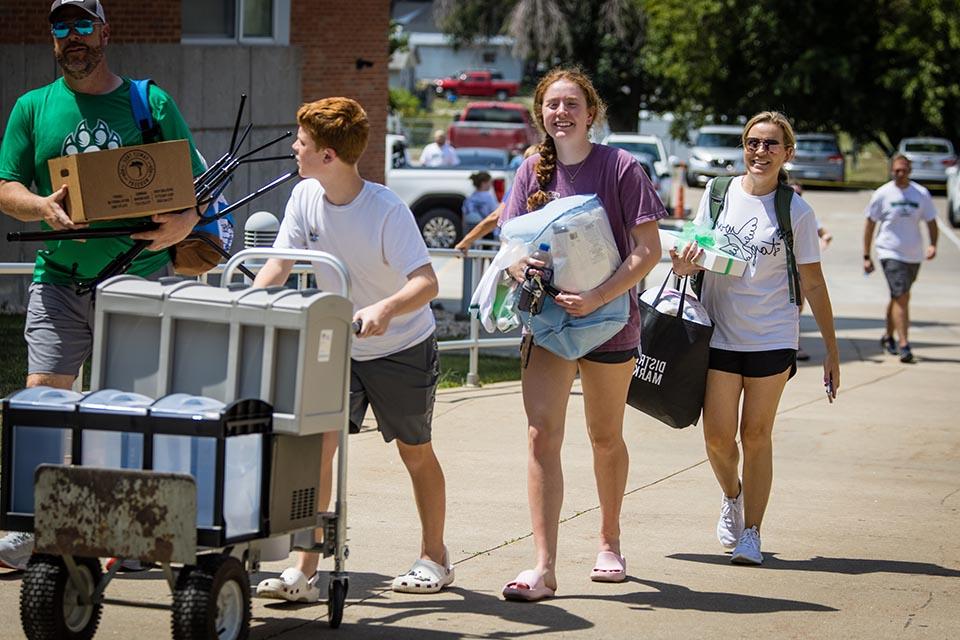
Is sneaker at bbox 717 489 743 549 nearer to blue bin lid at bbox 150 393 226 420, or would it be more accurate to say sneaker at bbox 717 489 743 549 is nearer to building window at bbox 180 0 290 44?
blue bin lid at bbox 150 393 226 420

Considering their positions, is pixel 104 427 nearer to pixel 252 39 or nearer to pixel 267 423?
pixel 267 423

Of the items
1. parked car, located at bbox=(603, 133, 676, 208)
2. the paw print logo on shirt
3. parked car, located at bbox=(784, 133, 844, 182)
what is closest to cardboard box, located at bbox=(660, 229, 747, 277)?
the paw print logo on shirt

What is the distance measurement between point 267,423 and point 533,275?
1364 millimetres

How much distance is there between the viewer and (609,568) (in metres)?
5.83

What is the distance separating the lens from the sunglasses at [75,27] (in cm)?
541

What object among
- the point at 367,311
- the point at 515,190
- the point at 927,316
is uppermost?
the point at 515,190

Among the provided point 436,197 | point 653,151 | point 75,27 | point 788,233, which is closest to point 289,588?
point 75,27

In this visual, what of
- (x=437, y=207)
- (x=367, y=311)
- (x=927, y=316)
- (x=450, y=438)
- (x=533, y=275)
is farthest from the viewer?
(x=437, y=207)

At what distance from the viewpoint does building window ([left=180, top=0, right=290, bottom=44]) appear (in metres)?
16.7

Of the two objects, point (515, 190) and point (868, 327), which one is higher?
point (515, 190)

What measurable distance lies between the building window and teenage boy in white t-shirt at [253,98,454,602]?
1184 cm


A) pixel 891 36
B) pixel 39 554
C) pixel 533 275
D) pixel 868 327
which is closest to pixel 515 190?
pixel 533 275

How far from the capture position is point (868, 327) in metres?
17.0

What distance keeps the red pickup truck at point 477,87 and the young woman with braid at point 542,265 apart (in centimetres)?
6697
